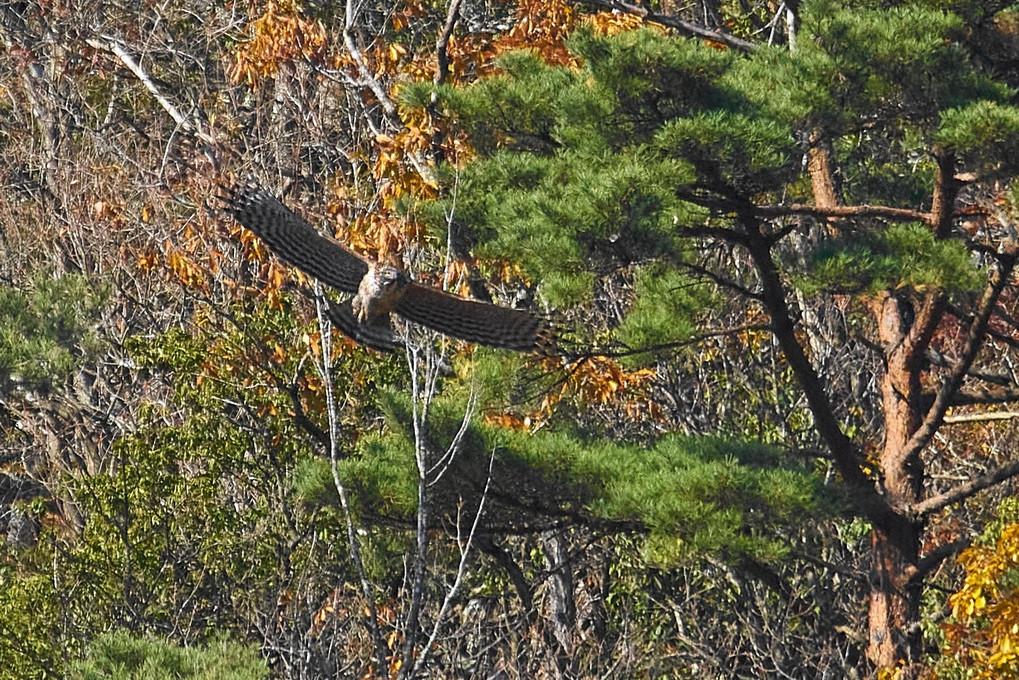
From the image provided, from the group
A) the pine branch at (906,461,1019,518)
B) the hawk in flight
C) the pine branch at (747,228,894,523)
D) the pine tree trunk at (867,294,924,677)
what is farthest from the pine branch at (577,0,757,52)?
the hawk in flight

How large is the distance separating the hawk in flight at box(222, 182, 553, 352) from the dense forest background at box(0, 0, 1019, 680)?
0.92 ft

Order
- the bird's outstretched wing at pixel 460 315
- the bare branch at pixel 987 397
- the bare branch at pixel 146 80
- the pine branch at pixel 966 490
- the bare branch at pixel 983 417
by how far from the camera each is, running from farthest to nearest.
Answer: the bare branch at pixel 146 80, the bare branch at pixel 987 397, the bare branch at pixel 983 417, the pine branch at pixel 966 490, the bird's outstretched wing at pixel 460 315

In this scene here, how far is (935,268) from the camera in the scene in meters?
7.98

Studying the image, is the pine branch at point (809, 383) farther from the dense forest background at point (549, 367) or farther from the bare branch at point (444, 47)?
the bare branch at point (444, 47)

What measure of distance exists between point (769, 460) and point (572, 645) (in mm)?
1991

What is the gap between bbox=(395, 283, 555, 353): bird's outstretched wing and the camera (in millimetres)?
8391

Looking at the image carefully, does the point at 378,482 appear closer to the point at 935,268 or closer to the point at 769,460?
the point at 769,460

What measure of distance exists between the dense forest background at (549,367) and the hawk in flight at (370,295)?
0.92ft

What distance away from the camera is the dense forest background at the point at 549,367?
7.86 m

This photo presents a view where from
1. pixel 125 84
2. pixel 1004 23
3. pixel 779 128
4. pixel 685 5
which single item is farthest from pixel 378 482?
pixel 125 84

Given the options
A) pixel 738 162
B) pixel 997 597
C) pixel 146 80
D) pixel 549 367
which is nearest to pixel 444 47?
pixel 549 367

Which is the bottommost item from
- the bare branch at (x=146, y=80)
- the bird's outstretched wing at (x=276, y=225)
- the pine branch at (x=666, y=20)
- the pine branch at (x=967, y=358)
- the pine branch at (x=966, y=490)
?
the bird's outstretched wing at (x=276, y=225)

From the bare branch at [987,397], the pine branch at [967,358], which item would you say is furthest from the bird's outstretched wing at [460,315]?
the bare branch at [987,397]

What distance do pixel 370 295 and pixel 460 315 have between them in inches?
16.9
